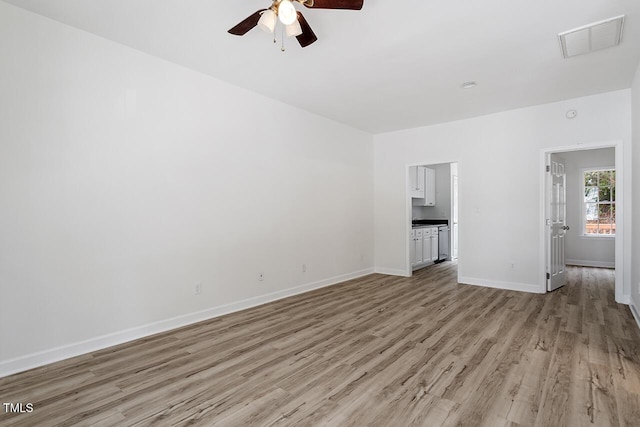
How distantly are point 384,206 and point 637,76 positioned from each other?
12.2ft

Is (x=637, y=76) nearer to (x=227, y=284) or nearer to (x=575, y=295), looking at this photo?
(x=575, y=295)

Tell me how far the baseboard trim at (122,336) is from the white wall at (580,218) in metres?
6.42

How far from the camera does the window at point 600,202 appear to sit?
6880 mm

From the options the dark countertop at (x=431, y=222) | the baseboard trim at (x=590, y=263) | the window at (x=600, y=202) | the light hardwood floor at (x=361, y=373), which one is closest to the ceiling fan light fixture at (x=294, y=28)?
the light hardwood floor at (x=361, y=373)

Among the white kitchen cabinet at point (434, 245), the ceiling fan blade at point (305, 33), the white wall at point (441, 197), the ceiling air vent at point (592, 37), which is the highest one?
the ceiling air vent at point (592, 37)

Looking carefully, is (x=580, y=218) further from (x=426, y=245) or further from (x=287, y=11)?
(x=287, y=11)

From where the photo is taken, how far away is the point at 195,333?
325 centimetres

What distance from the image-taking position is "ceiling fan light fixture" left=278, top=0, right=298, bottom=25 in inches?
77.9

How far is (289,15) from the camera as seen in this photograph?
79.4 inches

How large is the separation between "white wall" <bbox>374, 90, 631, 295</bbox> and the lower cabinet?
487 mm

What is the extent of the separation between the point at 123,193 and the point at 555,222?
5.59 meters

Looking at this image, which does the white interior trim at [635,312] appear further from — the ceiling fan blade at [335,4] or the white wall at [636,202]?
the ceiling fan blade at [335,4]

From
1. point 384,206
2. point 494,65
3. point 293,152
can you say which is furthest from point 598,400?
point 384,206

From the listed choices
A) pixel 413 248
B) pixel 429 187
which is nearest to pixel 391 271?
pixel 413 248
